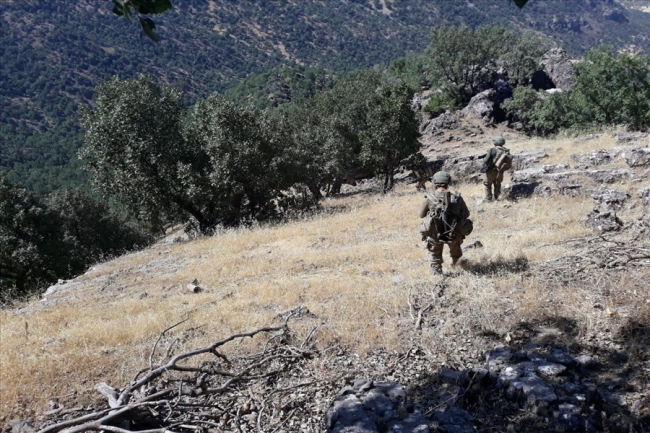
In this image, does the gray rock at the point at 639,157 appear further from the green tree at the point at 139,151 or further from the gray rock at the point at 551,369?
the green tree at the point at 139,151

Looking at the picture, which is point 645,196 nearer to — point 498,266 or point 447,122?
point 498,266

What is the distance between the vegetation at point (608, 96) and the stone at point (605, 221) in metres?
18.9

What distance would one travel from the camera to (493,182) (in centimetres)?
1307

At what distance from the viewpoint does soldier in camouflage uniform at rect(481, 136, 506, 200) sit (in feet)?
40.8

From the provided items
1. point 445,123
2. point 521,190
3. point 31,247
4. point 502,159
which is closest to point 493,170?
point 502,159

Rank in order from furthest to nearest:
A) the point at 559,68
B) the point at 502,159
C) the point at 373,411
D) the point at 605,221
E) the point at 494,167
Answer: the point at 559,68 < the point at 494,167 < the point at 502,159 < the point at 605,221 < the point at 373,411

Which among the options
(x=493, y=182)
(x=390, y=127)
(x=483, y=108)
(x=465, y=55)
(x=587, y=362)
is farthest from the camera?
(x=465, y=55)

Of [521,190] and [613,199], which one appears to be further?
[521,190]

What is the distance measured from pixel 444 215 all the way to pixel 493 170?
6.60 metres

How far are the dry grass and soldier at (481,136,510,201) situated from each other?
913mm

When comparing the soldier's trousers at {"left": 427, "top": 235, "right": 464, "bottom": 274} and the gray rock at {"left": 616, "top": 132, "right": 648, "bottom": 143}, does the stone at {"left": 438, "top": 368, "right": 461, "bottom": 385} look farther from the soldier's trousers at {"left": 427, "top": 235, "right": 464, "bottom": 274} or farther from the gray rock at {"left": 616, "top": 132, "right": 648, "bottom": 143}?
the gray rock at {"left": 616, "top": 132, "right": 648, "bottom": 143}

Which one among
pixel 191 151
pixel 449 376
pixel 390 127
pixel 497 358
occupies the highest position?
pixel 390 127

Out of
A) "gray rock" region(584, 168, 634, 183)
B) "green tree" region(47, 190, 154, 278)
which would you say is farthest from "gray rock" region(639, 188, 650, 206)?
"green tree" region(47, 190, 154, 278)

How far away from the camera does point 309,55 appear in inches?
6644
